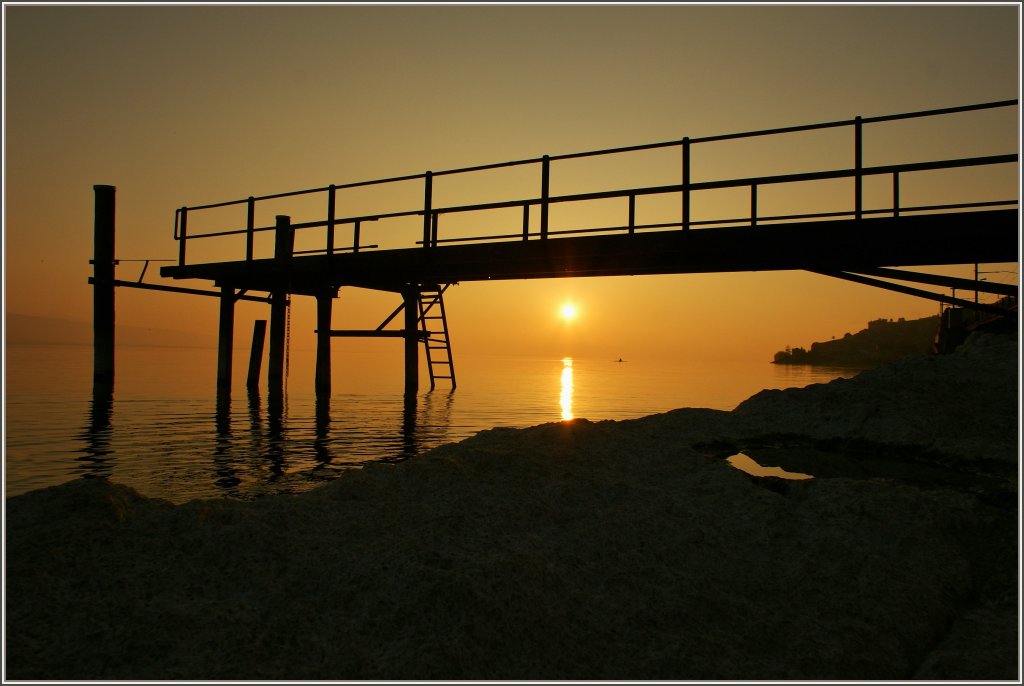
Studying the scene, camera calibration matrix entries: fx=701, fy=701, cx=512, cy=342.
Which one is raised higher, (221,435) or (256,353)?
(256,353)

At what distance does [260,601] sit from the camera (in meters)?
3.94

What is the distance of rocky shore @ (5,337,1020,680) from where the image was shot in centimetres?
357

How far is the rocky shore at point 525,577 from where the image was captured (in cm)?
357

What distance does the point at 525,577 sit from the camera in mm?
4152

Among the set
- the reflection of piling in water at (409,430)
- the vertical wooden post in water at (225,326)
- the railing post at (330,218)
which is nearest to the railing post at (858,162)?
the reflection of piling in water at (409,430)

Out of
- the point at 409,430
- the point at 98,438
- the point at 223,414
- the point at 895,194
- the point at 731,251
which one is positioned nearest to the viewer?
the point at 895,194

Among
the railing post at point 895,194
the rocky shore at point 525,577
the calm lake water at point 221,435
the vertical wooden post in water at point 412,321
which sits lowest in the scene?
the calm lake water at point 221,435

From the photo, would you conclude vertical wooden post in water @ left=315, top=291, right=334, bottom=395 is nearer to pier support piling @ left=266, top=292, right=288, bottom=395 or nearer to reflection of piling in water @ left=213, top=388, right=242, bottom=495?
pier support piling @ left=266, top=292, right=288, bottom=395

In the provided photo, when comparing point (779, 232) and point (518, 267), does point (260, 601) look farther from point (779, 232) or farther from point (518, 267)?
point (518, 267)

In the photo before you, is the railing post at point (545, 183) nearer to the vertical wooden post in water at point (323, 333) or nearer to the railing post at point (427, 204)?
the railing post at point (427, 204)

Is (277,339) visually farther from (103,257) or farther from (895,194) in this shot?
(895,194)

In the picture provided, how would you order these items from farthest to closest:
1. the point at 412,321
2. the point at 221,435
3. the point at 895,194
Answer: the point at 412,321
the point at 221,435
the point at 895,194

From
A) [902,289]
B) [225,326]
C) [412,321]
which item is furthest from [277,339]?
[902,289]

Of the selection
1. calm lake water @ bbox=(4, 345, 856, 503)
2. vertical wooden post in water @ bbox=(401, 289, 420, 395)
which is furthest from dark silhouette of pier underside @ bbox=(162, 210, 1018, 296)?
vertical wooden post in water @ bbox=(401, 289, 420, 395)
